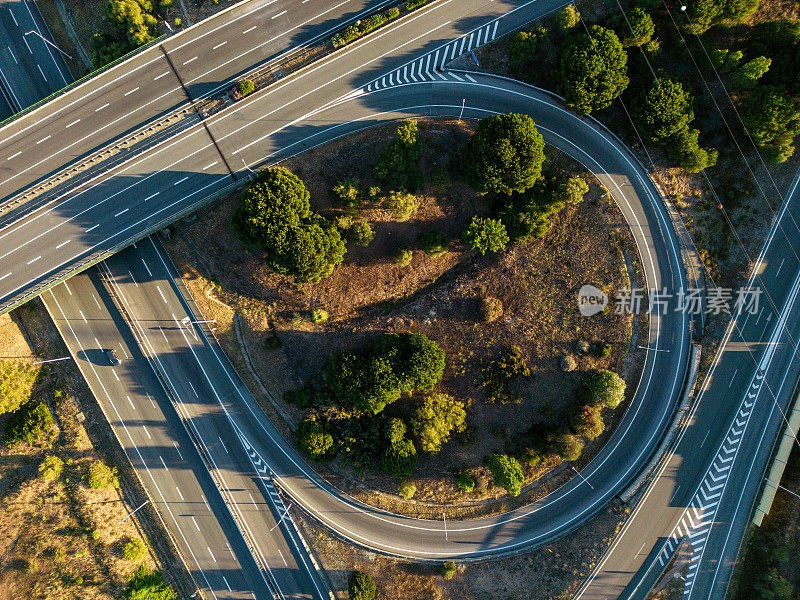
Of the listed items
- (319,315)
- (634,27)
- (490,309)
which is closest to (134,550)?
(319,315)

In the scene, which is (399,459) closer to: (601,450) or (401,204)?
(601,450)

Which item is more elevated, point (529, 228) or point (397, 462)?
point (529, 228)

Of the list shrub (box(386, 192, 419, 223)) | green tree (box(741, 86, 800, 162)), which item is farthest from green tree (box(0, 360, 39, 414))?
green tree (box(741, 86, 800, 162))

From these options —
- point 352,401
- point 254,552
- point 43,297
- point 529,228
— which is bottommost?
point 254,552

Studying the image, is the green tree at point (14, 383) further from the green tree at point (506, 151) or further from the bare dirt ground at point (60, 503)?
the green tree at point (506, 151)

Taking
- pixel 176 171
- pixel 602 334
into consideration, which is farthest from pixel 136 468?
pixel 602 334

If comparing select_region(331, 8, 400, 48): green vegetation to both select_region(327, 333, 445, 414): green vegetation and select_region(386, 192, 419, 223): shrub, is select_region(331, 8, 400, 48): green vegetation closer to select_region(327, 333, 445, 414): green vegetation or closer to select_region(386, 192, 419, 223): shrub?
select_region(386, 192, 419, 223): shrub

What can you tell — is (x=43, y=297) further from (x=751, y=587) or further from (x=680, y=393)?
(x=751, y=587)

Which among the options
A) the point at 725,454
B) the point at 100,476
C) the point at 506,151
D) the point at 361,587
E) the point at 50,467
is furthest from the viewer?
the point at 725,454
